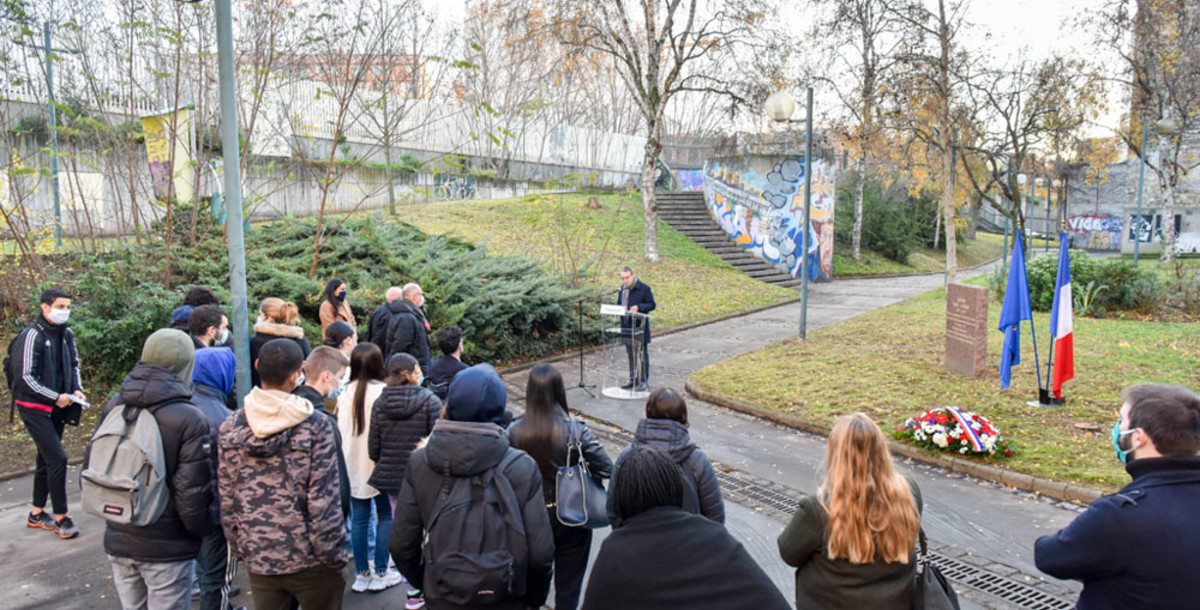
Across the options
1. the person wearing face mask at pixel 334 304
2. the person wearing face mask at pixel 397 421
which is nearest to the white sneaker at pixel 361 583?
the person wearing face mask at pixel 397 421

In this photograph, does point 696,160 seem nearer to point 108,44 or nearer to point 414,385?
point 108,44

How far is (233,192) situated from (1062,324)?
928cm

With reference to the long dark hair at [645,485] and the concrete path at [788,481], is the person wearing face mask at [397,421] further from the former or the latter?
the concrete path at [788,481]

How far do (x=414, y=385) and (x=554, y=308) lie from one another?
8.71m

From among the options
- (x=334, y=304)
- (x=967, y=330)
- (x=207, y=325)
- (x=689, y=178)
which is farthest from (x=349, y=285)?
(x=689, y=178)

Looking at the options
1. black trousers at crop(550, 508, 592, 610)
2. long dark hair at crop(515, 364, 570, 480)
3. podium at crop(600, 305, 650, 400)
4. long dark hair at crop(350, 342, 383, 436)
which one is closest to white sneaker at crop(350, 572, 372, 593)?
long dark hair at crop(350, 342, 383, 436)

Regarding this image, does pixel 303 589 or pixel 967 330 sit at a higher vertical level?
pixel 967 330

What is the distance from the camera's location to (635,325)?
10.9 meters

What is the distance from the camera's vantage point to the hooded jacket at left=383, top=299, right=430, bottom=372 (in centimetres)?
788

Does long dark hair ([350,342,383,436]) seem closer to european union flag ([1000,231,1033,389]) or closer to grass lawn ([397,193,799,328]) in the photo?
european union flag ([1000,231,1033,389])

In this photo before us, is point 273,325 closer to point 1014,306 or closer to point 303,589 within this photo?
point 303,589

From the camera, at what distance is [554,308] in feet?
43.9

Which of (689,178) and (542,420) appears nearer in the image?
(542,420)

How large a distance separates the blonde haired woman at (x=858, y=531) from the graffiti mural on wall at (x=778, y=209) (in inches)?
916
